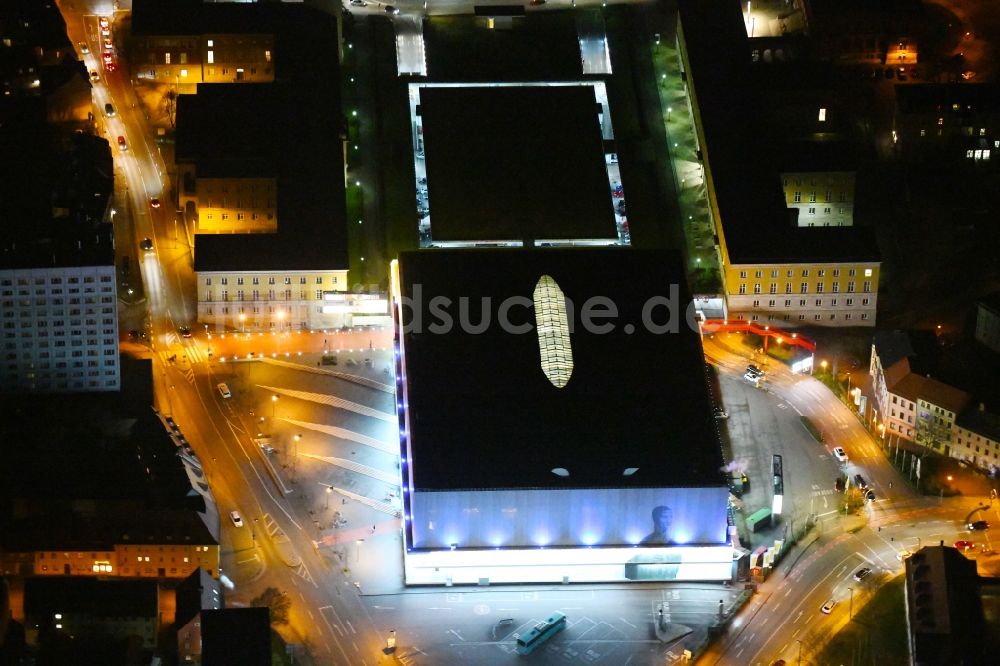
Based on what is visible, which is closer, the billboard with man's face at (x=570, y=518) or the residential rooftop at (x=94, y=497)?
the residential rooftop at (x=94, y=497)

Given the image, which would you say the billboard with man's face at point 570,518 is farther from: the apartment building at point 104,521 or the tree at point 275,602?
the apartment building at point 104,521

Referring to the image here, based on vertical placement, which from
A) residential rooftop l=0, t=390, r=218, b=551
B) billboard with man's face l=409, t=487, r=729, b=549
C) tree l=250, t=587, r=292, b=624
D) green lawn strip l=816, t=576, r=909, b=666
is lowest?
green lawn strip l=816, t=576, r=909, b=666

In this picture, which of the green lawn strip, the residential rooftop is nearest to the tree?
the residential rooftop

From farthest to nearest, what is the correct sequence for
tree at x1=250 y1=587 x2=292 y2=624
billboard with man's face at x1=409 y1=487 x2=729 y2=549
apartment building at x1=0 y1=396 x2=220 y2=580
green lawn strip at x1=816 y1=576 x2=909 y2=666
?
1. billboard with man's face at x1=409 y1=487 x2=729 y2=549
2. apartment building at x1=0 y1=396 x2=220 y2=580
3. tree at x1=250 y1=587 x2=292 y2=624
4. green lawn strip at x1=816 y1=576 x2=909 y2=666

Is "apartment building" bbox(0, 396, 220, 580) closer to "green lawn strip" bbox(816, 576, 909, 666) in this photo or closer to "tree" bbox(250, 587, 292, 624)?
"tree" bbox(250, 587, 292, 624)

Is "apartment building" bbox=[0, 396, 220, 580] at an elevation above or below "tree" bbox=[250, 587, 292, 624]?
above

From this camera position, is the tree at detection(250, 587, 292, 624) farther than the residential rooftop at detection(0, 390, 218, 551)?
No

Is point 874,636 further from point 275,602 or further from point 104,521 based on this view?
point 104,521

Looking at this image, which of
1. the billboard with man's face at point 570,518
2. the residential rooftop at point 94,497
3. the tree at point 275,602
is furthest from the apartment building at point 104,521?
the billboard with man's face at point 570,518
